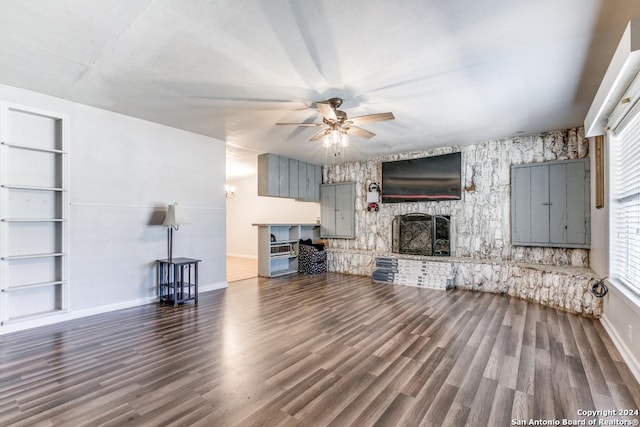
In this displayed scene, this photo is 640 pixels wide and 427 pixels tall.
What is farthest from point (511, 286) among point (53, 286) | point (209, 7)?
point (53, 286)

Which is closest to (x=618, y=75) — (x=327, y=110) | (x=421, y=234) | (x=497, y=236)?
(x=327, y=110)

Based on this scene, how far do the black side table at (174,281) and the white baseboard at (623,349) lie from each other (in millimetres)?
4922

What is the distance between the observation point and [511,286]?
497 centimetres

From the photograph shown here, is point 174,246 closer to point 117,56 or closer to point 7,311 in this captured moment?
point 7,311

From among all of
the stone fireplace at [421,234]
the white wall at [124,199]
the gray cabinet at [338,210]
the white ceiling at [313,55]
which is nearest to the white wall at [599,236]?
the white ceiling at [313,55]

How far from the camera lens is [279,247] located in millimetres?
7035

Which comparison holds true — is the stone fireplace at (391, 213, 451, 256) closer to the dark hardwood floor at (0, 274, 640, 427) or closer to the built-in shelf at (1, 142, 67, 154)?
the dark hardwood floor at (0, 274, 640, 427)

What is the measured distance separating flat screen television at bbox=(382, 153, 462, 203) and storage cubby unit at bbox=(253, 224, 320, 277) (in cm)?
232

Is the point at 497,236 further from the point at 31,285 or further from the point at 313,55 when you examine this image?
the point at 31,285

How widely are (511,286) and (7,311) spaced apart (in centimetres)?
699

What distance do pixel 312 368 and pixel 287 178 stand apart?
4.96m

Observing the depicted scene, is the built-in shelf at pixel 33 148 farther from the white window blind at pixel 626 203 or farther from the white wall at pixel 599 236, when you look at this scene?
the white wall at pixel 599 236

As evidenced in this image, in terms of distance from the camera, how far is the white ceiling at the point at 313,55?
2135 millimetres

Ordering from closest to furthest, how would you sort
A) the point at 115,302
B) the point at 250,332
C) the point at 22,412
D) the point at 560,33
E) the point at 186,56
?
the point at 22,412, the point at 560,33, the point at 186,56, the point at 250,332, the point at 115,302
